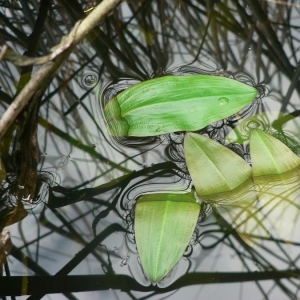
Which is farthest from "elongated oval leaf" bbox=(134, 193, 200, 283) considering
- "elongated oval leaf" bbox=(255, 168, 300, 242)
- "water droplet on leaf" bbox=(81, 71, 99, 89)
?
"water droplet on leaf" bbox=(81, 71, 99, 89)

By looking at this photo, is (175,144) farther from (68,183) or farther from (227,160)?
(68,183)

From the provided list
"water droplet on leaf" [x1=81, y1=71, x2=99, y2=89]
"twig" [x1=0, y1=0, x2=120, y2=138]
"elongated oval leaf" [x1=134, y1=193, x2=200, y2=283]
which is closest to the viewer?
"twig" [x1=0, y1=0, x2=120, y2=138]

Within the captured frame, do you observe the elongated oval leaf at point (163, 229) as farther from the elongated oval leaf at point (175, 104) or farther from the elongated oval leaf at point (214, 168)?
the elongated oval leaf at point (175, 104)

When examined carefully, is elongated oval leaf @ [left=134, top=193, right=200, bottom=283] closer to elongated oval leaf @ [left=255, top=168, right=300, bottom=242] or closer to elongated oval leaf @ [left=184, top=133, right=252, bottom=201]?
elongated oval leaf @ [left=184, top=133, right=252, bottom=201]

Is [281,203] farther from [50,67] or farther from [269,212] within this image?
[50,67]

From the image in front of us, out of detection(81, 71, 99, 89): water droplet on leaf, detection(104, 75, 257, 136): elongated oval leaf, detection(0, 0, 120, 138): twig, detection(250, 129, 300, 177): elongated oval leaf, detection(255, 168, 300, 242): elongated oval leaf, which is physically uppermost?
detection(0, 0, 120, 138): twig

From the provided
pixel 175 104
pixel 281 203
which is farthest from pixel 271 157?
pixel 175 104
